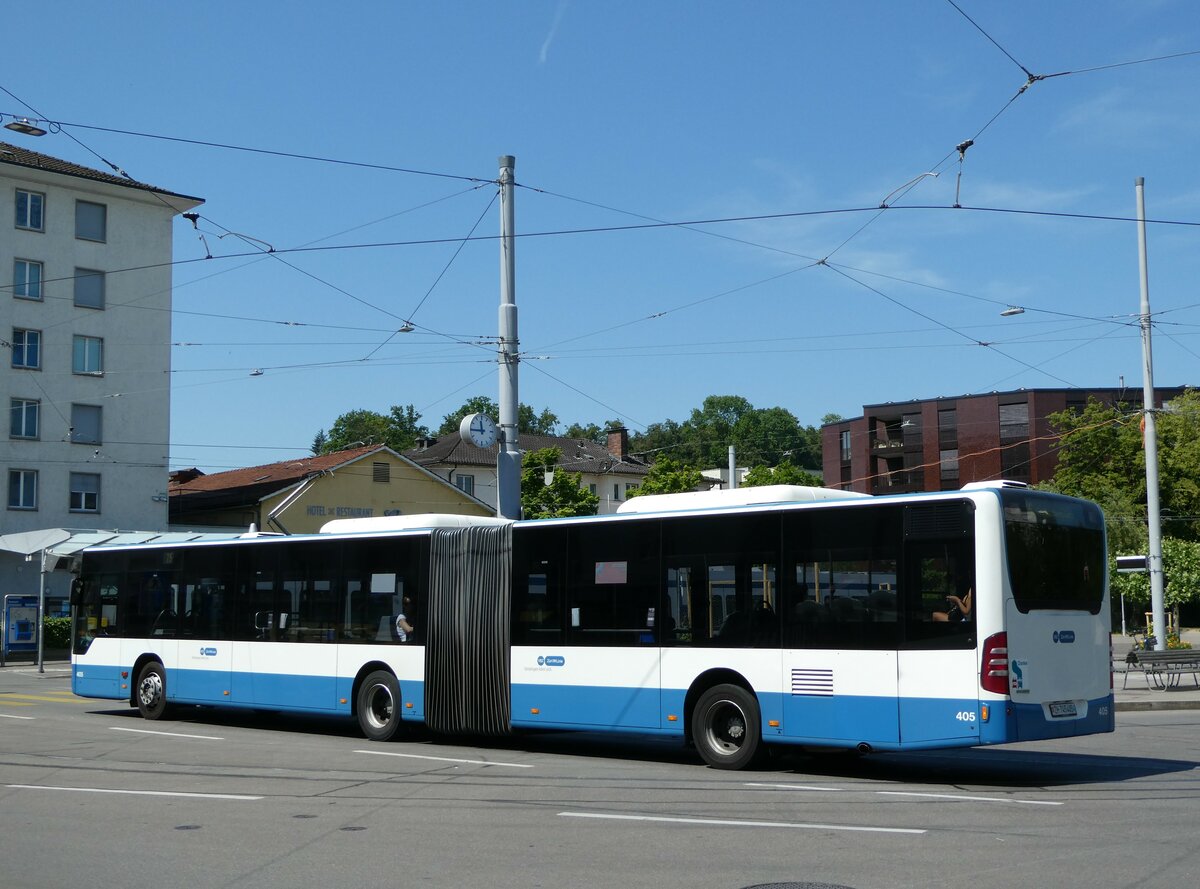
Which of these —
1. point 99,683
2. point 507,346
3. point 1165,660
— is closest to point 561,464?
point 1165,660

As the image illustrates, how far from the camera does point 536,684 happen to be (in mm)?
16062

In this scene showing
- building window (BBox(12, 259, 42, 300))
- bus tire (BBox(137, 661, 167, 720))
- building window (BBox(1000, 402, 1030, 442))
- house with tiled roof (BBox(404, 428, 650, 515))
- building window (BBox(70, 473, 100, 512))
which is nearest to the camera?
bus tire (BBox(137, 661, 167, 720))

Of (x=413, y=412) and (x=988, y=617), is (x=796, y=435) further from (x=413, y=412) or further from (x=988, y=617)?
(x=988, y=617)

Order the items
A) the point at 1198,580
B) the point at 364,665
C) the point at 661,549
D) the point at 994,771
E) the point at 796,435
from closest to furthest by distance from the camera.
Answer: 1. the point at 994,771
2. the point at 661,549
3. the point at 364,665
4. the point at 1198,580
5. the point at 796,435

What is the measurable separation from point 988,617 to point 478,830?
202 inches

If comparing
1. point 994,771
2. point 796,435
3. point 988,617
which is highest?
point 796,435

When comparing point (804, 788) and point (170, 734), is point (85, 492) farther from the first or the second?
point (804, 788)

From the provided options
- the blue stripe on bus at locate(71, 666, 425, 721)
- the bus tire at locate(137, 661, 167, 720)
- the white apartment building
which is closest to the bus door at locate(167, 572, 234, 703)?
the blue stripe on bus at locate(71, 666, 425, 721)

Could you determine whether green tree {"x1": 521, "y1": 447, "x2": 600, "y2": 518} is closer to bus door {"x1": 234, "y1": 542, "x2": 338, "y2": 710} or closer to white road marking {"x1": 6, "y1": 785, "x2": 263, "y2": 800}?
bus door {"x1": 234, "y1": 542, "x2": 338, "y2": 710}

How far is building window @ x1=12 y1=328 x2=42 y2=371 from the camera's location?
49.2 m

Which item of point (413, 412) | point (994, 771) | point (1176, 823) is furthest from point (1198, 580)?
point (413, 412)

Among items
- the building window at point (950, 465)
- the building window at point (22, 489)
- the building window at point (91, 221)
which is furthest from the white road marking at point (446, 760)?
the building window at point (950, 465)

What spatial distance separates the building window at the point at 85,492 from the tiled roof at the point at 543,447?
33.2 m

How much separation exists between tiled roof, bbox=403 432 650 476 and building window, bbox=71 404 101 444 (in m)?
33.0
